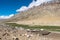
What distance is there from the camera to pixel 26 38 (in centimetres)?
1202

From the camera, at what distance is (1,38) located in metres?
10.6

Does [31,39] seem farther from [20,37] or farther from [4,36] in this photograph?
[4,36]

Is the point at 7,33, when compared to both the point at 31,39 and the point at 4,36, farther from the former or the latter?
the point at 31,39

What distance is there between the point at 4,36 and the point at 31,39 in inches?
105

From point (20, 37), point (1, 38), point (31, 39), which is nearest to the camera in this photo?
point (1, 38)

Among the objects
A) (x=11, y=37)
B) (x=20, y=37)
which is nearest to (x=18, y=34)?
(x=20, y=37)

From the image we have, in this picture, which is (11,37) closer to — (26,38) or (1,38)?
(1,38)

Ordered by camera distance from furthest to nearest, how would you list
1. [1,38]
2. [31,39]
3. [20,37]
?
[31,39] < [20,37] < [1,38]

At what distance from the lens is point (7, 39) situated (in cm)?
1066

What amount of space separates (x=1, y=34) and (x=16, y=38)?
859mm

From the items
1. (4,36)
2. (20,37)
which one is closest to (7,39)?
(4,36)

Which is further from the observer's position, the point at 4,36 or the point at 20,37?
the point at 20,37

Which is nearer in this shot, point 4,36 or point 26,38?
point 4,36

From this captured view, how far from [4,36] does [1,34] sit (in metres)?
0.29
